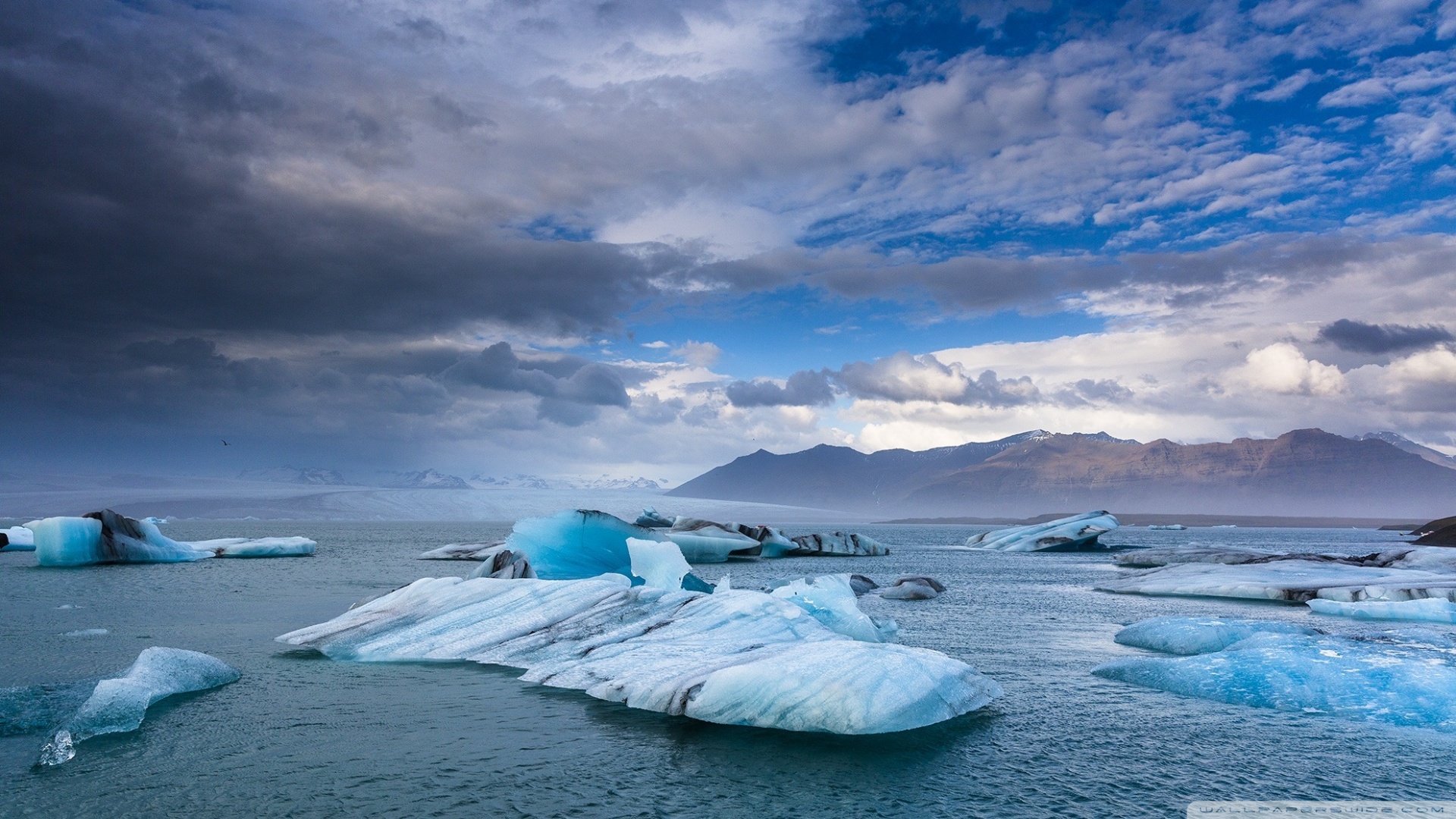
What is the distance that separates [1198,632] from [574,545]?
47.0 feet

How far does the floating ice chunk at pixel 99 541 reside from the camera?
30766 mm

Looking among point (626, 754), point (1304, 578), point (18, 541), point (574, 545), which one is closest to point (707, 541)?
point (574, 545)

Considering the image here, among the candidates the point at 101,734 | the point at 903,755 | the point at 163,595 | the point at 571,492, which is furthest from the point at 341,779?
the point at 571,492

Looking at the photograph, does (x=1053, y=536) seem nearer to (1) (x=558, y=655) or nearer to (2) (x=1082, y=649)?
(2) (x=1082, y=649)

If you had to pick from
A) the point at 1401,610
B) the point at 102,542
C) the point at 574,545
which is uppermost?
the point at 574,545

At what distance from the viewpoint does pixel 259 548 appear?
40000mm

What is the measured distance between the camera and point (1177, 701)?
31.3 feet

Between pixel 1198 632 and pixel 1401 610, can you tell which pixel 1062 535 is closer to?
pixel 1401 610

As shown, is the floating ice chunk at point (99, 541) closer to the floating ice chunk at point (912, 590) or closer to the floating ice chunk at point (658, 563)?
the floating ice chunk at point (658, 563)

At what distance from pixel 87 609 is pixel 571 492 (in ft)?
450

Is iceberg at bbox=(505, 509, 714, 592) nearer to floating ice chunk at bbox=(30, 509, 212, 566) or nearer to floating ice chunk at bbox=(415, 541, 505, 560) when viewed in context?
floating ice chunk at bbox=(415, 541, 505, 560)

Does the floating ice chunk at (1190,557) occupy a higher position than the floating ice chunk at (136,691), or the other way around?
the floating ice chunk at (136,691)

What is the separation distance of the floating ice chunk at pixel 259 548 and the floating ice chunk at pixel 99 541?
4900mm

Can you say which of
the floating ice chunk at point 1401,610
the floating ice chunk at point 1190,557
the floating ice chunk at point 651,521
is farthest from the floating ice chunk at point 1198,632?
the floating ice chunk at point 651,521
